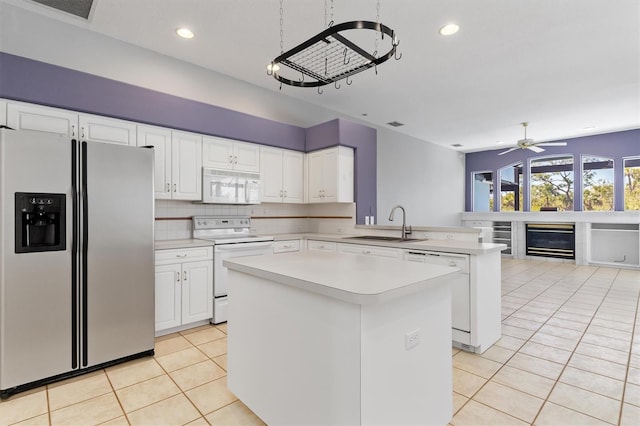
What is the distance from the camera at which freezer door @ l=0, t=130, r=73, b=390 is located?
2.15 meters

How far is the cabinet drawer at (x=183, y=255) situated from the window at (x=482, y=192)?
888 centimetres

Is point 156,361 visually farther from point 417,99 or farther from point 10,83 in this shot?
point 417,99

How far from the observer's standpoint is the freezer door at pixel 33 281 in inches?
84.5

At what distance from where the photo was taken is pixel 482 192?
9.91 m

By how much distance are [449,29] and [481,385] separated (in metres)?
3.21

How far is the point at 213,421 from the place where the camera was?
190cm

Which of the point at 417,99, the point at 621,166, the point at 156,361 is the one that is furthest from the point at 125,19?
the point at 621,166

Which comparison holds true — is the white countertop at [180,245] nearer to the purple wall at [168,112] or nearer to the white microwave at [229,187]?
the white microwave at [229,187]

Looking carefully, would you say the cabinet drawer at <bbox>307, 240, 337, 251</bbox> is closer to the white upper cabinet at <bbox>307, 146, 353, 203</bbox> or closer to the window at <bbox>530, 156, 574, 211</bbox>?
the white upper cabinet at <bbox>307, 146, 353, 203</bbox>

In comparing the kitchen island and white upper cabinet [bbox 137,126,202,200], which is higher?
white upper cabinet [bbox 137,126,202,200]

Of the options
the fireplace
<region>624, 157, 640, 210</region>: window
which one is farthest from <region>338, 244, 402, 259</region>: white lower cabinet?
<region>624, 157, 640, 210</region>: window

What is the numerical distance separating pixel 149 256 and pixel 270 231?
230 cm

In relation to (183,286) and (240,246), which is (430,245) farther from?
(183,286)

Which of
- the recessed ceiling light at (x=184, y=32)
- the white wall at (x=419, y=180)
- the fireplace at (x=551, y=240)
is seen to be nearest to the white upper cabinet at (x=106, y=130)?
the recessed ceiling light at (x=184, y=32)
